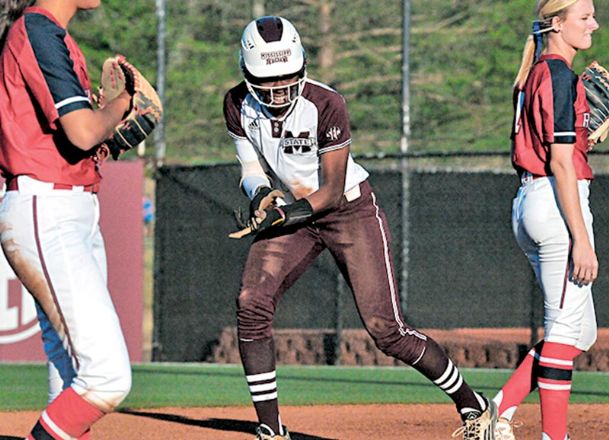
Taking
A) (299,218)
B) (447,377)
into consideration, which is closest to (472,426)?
(447,377)

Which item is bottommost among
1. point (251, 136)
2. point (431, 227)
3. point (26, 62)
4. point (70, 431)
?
point (431, 227)

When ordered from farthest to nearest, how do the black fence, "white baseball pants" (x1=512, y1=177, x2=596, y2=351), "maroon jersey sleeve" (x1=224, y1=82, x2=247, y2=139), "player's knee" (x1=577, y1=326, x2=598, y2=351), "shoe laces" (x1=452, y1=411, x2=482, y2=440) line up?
the black fence, "maroon jersey sleeve" (x1=224, y1=82, x2=247, y2=139), "shoe laces" (x1=452, y1=411, x2=482, y2=440), "player's knee" (x1=577, y1=326, x2=598, y2=351), "white baseball pants" (x1=512, y1=177, x2=596, y2=351)

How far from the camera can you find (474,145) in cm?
1752

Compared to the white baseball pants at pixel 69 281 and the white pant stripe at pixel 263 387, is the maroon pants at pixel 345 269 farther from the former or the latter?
the white baseball pants at pixel 69 281

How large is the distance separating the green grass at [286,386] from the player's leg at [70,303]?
14.4 feet

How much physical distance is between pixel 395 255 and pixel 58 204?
29.8 feet

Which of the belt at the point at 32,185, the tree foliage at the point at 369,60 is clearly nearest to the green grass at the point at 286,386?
the belt at the point at 32,185

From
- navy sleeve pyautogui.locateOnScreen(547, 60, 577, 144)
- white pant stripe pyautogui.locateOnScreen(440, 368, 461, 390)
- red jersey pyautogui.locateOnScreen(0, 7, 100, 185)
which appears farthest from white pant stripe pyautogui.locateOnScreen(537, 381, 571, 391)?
red jersey pyautogui.locateOnScreen(0, 7, 100, 185)

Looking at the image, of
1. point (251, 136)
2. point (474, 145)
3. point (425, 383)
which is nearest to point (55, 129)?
point (251, 136)

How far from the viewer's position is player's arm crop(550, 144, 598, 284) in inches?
228

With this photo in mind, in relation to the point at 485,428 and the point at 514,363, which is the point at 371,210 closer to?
the point at 485,428

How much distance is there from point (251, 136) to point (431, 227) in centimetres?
751

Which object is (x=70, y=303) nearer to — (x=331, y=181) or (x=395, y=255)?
(x=331, y=181)

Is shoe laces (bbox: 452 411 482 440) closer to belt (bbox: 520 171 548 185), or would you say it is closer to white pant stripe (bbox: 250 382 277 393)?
white pant stripe (bbox: 250 382 277 393)
